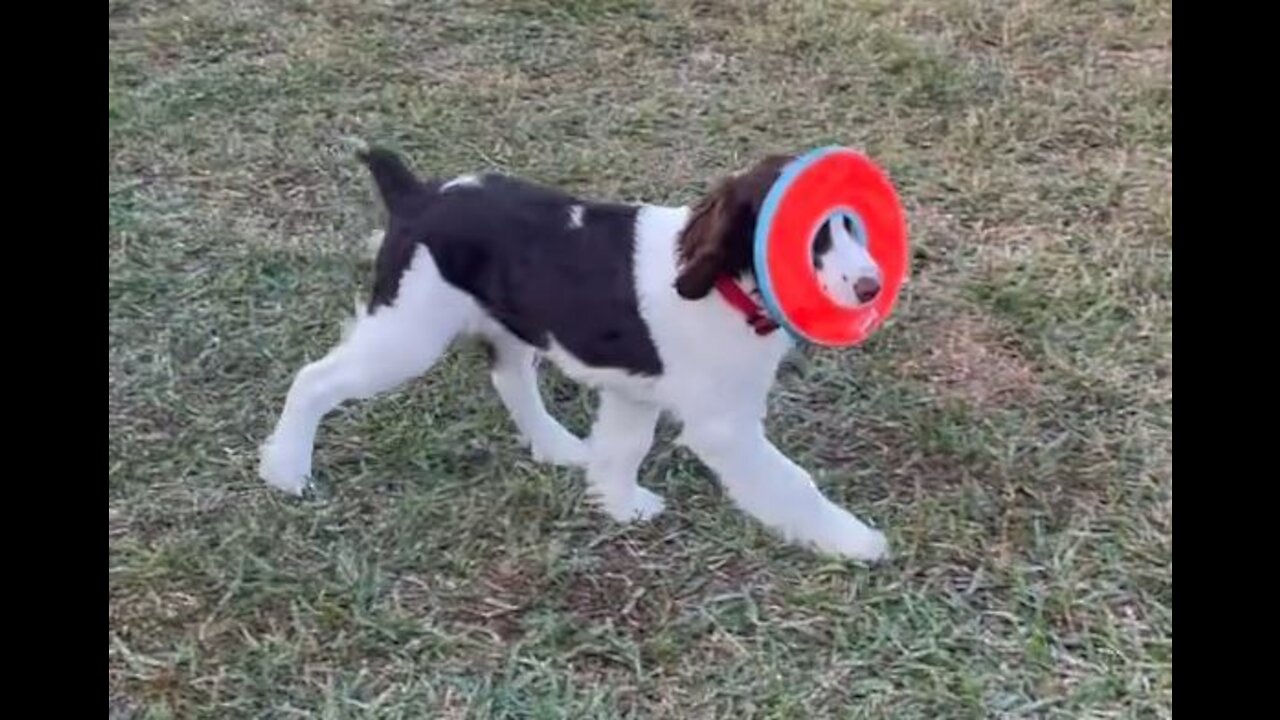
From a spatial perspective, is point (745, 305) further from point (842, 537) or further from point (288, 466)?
point (288, 466)

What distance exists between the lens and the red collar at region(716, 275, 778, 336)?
294cm

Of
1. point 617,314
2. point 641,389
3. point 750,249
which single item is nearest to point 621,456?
point 641,389

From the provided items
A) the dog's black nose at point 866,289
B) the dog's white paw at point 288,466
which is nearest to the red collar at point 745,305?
the dog's black nose at point 866,289

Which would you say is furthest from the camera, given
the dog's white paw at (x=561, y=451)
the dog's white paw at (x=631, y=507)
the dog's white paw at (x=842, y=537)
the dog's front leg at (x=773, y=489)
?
the dog's white paw at (x=561, y=451)

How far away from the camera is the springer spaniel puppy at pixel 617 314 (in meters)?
2.93

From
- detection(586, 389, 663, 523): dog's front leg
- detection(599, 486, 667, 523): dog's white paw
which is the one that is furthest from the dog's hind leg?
detection(599, 486, 667, 523): dog's white paw

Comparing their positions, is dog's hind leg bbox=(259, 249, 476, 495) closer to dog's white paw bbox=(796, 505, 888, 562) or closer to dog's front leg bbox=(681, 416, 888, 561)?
dog's front leg bbox=(681, 416, 888, 561)

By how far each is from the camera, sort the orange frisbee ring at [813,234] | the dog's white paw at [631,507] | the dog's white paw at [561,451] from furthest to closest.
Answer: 1. the dog's white paw at [561,451]
2. the dog's white paw at [631,507]
3. the orange frisbee ring at [813,234]

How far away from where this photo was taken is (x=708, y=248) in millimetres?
2879

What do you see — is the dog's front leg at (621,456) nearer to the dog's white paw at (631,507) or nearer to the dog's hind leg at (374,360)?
the dog's white paw at (631,507)

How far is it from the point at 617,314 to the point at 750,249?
29cm

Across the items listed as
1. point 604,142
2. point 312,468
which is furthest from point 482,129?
point 312,468

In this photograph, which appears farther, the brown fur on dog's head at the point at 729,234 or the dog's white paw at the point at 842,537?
the dog's white paw at the point at 842,537

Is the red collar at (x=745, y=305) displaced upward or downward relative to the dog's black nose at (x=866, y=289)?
downward
